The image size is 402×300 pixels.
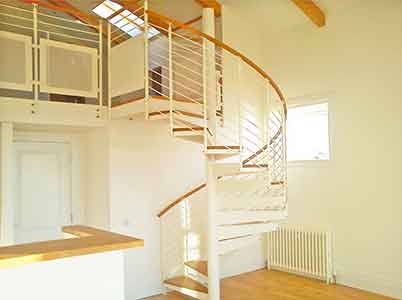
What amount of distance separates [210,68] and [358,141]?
83.8 inches

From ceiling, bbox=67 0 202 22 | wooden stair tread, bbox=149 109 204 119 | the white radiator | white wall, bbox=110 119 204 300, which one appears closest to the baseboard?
the white radiator

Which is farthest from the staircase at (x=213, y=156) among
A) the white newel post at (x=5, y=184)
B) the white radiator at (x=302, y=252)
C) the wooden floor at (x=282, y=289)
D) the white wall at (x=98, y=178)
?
the white newel post at (x=5, y=184)

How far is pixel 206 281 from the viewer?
4.63 m

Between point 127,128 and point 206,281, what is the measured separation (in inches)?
82.2

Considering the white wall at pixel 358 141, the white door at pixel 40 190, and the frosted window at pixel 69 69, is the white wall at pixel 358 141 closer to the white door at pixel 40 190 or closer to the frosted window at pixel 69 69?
the frosted window at pixel 69 69

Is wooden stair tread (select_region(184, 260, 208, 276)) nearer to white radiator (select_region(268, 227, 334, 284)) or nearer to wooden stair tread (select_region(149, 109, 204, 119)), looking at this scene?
white radiator (select_region(268, 227, 334, 284))

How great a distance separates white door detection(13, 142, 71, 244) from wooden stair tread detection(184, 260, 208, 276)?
1695 mm

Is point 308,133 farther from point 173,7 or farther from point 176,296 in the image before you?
point 176,296

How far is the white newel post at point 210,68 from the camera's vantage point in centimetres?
472

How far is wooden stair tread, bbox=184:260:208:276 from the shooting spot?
4.64m

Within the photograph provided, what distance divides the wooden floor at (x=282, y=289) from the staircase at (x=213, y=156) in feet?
1.72

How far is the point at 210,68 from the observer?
5121 mm

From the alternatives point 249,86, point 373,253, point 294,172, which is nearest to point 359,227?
point 373,253

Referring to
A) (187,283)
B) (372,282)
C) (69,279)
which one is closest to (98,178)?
(187,283)
